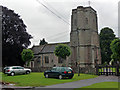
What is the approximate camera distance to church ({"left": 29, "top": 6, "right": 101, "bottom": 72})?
162 ft

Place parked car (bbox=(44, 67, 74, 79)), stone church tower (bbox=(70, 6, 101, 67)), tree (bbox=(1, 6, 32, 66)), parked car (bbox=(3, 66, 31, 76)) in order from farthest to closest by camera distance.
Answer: stone church tower (bbox=(70, 6, 101, 67)) → tree (bbox=(1, 6, 32, 66)) → parked car (bbox=(3, 66, 31, 76)) → parked car (bbox=(44, 67, 74, 79))

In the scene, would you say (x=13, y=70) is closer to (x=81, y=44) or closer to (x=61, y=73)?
(x=61, y=73)

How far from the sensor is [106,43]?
2457 inches

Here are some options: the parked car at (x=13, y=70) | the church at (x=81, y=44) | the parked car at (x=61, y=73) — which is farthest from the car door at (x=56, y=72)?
the church at (x=81, y=44)

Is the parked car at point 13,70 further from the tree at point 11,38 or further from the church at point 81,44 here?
the church at point 81,44

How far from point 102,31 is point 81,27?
18845 mm

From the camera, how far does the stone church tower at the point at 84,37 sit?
49188mm

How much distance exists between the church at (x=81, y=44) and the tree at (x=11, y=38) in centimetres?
1285

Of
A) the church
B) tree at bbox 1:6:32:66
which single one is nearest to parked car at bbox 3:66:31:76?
tree at bbox 1:6:32:66

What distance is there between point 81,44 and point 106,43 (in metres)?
16.7

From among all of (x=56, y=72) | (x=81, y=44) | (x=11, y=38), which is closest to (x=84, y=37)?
(x=81, y=44)

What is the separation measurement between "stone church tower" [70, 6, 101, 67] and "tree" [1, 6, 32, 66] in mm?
16432

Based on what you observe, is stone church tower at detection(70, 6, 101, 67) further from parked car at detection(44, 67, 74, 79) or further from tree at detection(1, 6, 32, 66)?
parked car at detection(44, 67, 74, 79)

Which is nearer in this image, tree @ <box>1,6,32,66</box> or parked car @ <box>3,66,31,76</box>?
parked car @ <box>3,66,31,76</box>
